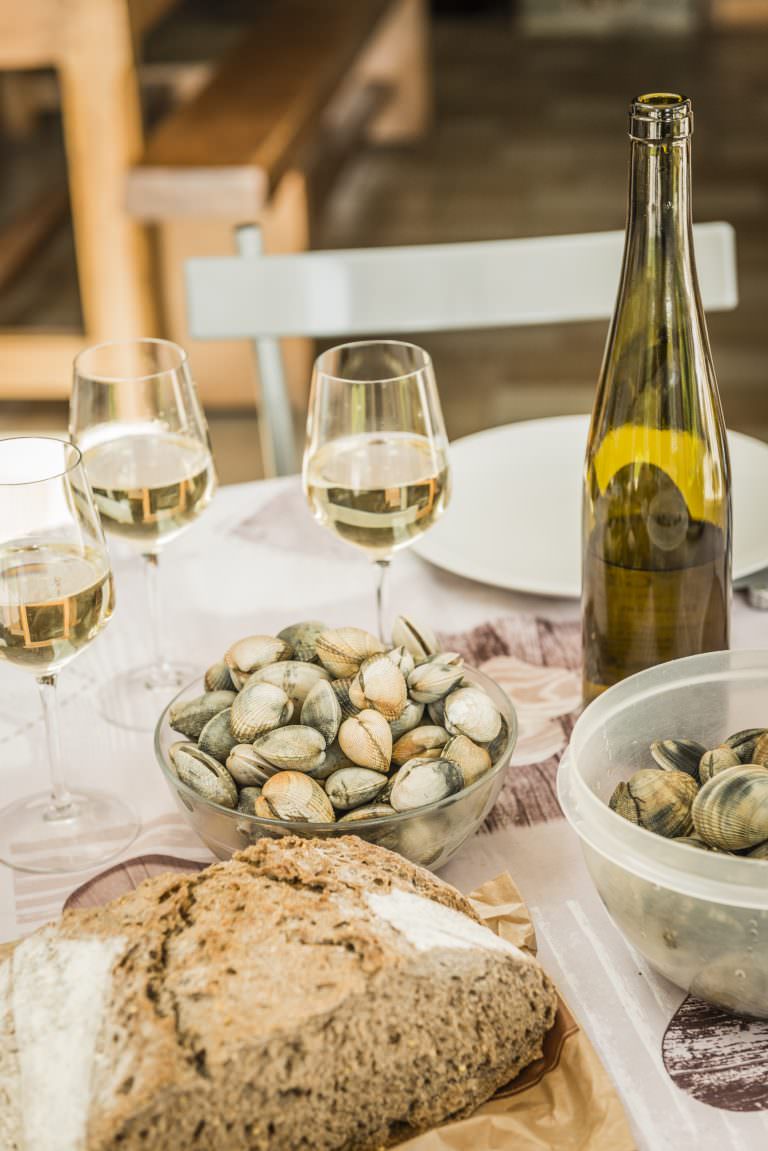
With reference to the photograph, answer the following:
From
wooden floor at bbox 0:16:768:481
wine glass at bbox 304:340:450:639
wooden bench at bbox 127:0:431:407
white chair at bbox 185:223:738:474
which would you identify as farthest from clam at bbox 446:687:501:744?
wooden floor at bbox 0:16:768:481

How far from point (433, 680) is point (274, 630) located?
315 millimetres

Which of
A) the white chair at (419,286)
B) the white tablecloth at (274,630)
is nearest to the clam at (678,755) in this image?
the white tablecloth at (274,630)

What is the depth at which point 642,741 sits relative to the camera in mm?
707

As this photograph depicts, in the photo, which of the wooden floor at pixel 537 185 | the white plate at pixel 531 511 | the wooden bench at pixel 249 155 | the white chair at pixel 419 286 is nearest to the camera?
the white plate at pixel 531 511

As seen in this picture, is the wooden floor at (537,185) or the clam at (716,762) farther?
the wooden floor at (537,185)

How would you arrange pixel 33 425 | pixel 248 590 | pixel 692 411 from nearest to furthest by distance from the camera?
pixel 692 411 → pixel 248 590 → pixel 33 425

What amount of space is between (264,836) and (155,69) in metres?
4.02

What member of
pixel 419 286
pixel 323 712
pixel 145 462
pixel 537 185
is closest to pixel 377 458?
pixel 145 462

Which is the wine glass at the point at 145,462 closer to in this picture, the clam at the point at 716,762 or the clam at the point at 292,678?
the clam at the point at 292,678

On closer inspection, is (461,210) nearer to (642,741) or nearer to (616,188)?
(616,188)

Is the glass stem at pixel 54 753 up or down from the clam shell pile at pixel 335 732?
down

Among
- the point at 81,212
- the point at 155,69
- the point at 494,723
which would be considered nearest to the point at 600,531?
the point at 494,723

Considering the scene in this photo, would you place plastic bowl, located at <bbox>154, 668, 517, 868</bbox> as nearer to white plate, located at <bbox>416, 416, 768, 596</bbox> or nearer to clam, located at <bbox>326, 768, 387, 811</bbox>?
clam, located at <bbox>326, 768, 387, 811</bbox>

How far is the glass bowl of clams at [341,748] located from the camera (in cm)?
69
